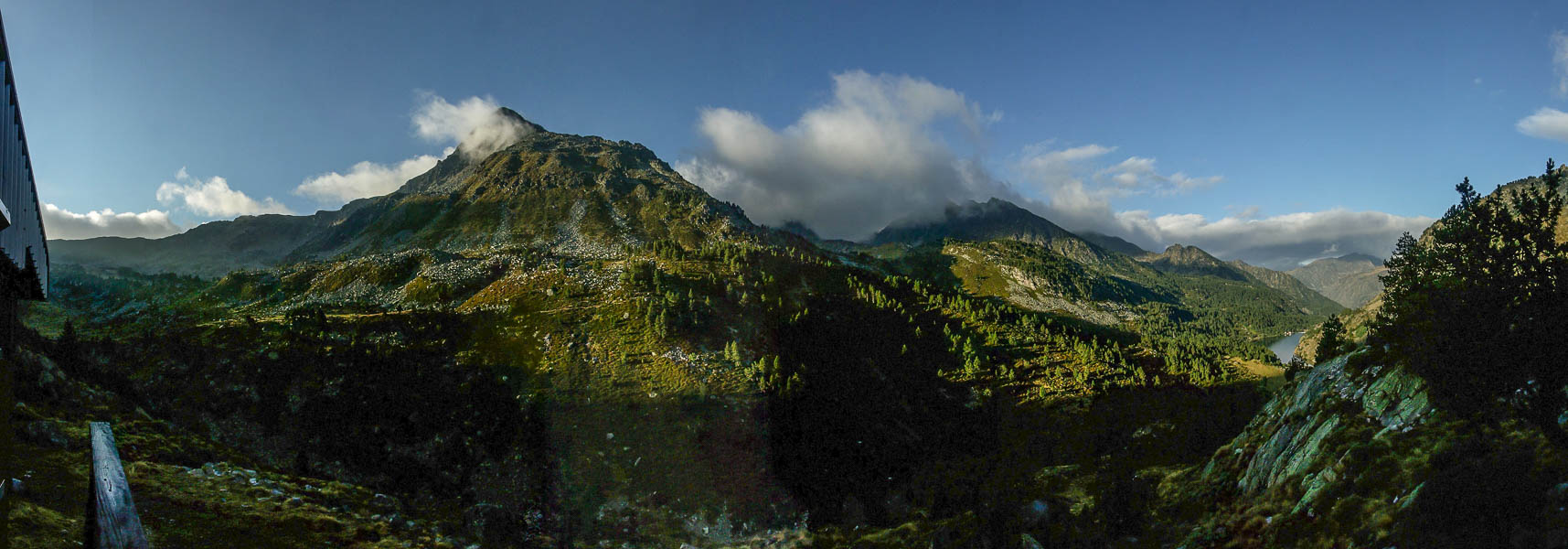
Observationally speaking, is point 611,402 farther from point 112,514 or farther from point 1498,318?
point 1498,318

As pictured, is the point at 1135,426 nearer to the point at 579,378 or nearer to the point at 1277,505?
the point at 1277,505

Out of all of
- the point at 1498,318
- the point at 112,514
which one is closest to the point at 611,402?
the point at 112,514

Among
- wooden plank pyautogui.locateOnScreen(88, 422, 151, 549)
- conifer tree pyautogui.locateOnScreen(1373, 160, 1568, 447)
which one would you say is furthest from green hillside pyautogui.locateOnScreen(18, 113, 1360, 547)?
conifer tree pyautogui.locateOnScreen(1373, 160, 1568, 447)

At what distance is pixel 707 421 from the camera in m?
44.0

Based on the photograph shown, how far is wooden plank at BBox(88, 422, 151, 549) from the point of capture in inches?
227

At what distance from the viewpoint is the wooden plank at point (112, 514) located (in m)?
5.77

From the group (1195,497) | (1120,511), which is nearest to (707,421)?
(1120,511)

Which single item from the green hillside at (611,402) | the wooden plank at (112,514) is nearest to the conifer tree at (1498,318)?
the green hillside at (611,402)

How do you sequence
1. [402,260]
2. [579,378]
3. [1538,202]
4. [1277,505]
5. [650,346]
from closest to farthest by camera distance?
1. [1277,505]
2. [1538,202]
3. [579,378]
4. [650,346]
5. [402,260]

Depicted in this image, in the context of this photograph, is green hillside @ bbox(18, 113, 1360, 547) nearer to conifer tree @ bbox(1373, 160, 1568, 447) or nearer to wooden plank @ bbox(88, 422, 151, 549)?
wooden plank @ bbox(88, 422, 151, 549)

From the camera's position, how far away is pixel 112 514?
619 centimetres

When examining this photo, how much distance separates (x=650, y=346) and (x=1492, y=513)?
5343cm

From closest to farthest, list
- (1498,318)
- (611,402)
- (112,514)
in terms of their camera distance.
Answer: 1. (112,514)
2. (1498,318)
3. (611,402)

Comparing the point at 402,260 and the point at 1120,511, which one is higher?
the point at 402,260
